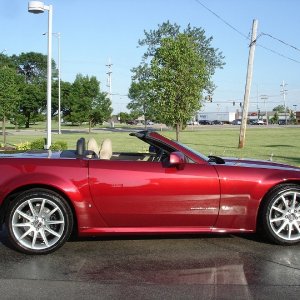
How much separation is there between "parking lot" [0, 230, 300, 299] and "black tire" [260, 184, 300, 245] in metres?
0.13

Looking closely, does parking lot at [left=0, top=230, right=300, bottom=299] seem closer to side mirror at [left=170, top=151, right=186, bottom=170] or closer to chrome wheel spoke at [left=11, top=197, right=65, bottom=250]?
chrome wheel spoke at [left=11, top=197, right=65, bottom=250]

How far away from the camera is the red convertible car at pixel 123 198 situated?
498cm

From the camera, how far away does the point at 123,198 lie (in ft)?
16.4

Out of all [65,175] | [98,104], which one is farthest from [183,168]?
[98,104]

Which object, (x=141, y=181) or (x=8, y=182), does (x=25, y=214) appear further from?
(x=141, y=181)

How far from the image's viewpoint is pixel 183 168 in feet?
16.8

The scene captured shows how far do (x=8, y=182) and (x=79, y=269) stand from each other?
123 centimetres

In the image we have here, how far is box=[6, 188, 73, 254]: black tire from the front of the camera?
496cm

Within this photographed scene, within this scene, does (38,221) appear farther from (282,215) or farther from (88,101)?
(88,101)

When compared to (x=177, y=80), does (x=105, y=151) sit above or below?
below

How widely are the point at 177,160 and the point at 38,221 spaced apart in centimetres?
161

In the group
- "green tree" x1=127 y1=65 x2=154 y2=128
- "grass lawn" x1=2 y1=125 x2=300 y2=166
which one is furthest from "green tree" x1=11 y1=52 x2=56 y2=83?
"grass lawn" x1=2 y1=125 x2=300 y2=166

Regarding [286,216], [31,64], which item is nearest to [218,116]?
[31,64]

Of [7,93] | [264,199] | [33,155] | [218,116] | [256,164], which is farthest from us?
[218,116]
